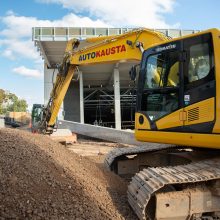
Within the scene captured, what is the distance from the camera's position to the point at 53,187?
17.4 ft

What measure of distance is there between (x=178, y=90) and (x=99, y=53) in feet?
Result: 12.0

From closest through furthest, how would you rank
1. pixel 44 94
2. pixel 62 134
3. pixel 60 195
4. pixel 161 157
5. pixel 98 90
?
1. pixel 60 195
2. pixel 161 157
3. pixel 62 134
4. pixel 44 94
5. pixel 98 90

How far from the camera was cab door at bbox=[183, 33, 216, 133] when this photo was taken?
5469mm

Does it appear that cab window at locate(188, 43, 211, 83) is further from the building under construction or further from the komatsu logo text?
the building under construction

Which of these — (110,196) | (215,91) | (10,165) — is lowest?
(110,196)

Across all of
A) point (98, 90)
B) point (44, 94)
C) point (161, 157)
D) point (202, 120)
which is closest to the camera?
point (202, 120)

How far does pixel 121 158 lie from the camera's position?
7.61 metres

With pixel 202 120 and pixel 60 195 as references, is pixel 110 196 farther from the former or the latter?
pixel 202 120

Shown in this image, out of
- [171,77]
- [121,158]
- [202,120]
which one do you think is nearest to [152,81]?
[171,77]

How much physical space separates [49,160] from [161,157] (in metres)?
2.33

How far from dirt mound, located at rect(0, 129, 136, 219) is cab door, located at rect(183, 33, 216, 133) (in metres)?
1.62

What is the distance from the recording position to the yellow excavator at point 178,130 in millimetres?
5059

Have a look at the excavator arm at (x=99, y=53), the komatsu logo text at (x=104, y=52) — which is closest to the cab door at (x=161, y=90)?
the excavator arm at (x=99, y=53)

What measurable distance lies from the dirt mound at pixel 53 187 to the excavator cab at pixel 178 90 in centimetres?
119
